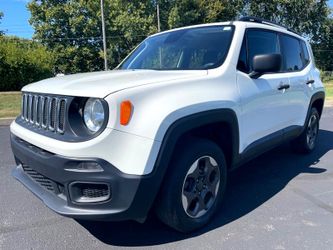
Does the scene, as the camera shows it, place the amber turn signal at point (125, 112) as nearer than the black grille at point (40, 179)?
Yes

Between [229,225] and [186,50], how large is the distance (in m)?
1.89

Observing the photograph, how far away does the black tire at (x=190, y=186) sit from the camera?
3.07 metres

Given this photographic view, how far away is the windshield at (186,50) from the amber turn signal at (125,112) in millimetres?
1224

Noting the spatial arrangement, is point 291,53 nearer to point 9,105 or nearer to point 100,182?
point 100,182

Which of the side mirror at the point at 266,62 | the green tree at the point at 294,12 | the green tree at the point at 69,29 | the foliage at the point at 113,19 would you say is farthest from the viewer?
the green tree at the point at 294,12

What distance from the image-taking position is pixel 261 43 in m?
4.40

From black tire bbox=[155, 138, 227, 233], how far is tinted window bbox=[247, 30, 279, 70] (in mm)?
1228

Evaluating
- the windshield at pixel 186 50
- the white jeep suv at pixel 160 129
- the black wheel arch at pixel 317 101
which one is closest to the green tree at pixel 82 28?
the black wheel arch at pixel 317 101

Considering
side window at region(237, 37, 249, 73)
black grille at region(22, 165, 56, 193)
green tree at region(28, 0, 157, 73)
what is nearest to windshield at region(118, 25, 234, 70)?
side window at region(237, 37, 249, 73)

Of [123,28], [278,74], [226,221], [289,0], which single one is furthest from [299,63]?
[289,0]

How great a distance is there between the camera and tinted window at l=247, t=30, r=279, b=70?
13.5 ft

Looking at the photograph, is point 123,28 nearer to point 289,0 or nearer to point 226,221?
point 289,0

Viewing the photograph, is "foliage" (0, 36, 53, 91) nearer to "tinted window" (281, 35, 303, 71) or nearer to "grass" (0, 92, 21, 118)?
"grass" (0, 92, 21, 118)

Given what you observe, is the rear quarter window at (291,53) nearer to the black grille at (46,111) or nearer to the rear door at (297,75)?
the rear door at (297,75)
